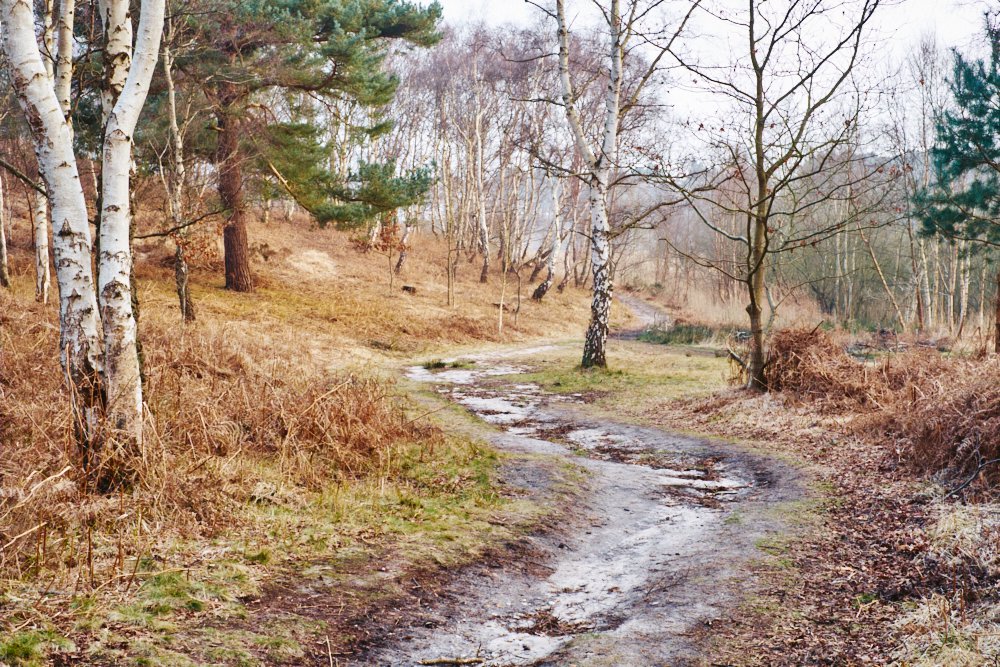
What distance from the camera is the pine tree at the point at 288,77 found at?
1606 centimetres

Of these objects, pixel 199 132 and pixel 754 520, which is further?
pixel 199 132

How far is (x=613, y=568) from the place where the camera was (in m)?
4.83

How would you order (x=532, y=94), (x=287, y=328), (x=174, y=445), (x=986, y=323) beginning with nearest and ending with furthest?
(x=174, y=445) → (x=287, y=328) → (x=986, y=323) → (x=532, y=94)

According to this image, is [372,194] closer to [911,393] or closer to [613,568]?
[911,393]

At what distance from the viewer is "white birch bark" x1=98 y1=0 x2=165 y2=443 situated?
448 cm

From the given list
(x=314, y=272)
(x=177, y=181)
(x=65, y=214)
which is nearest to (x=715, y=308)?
(x=314, y=272)

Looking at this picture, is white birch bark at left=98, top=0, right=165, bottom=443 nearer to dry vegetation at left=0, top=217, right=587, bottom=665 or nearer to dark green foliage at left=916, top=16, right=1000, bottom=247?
dry vegetation at left=0, top=217, right=587, bottom=665

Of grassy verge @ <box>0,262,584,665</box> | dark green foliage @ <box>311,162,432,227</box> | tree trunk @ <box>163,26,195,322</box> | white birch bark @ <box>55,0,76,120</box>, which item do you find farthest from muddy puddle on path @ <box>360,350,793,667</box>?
dark green foliage @ <box>311,162,432,227</box>

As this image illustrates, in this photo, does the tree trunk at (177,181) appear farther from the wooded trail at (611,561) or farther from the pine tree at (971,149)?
the pine tree at (971,149)

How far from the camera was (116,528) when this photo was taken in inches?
161

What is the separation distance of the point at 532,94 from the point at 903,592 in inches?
1110

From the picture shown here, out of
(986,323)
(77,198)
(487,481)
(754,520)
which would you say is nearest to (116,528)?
(77,198)

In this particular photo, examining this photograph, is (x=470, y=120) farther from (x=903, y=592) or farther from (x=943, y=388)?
(x=903, y=592)

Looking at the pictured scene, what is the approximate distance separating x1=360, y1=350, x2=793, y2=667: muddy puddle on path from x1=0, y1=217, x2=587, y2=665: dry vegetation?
0.37m
